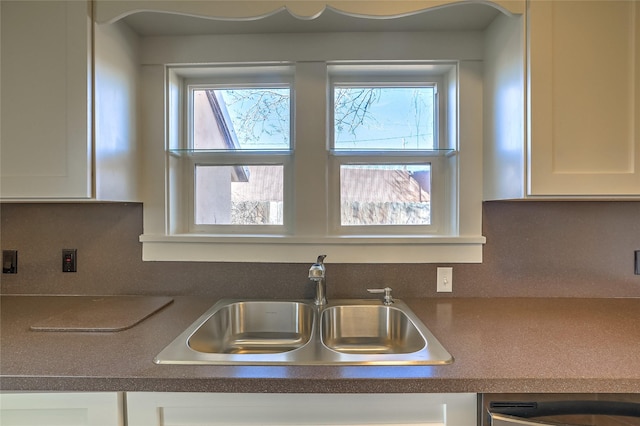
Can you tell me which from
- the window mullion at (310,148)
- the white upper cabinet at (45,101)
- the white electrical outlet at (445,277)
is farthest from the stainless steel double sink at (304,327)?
the white upper cabinet at (45,101)

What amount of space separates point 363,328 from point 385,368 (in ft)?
1.74

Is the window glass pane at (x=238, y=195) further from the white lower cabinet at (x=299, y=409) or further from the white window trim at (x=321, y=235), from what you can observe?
the white lower cabinet at (x=299, y=409)

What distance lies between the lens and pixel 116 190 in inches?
48.4

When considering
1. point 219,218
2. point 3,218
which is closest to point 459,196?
point 219,218

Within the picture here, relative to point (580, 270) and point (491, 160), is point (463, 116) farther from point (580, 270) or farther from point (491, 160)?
point (580, 270)

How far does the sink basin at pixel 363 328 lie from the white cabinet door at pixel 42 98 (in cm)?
101

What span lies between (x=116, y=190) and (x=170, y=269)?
15.4 inches

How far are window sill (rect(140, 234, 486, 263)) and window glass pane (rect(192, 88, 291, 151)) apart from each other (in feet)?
1.44

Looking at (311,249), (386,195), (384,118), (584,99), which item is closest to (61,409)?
(311,249)

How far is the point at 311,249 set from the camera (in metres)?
1.38

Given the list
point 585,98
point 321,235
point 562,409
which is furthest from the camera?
point 321,235

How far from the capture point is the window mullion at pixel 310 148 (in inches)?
54.6

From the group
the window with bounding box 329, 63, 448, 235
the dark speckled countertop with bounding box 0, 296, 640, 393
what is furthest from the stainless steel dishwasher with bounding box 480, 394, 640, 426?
the window with bounding box 329, 63, 448, 235

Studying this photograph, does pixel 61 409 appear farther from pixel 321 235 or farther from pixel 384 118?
pixel 384 118
